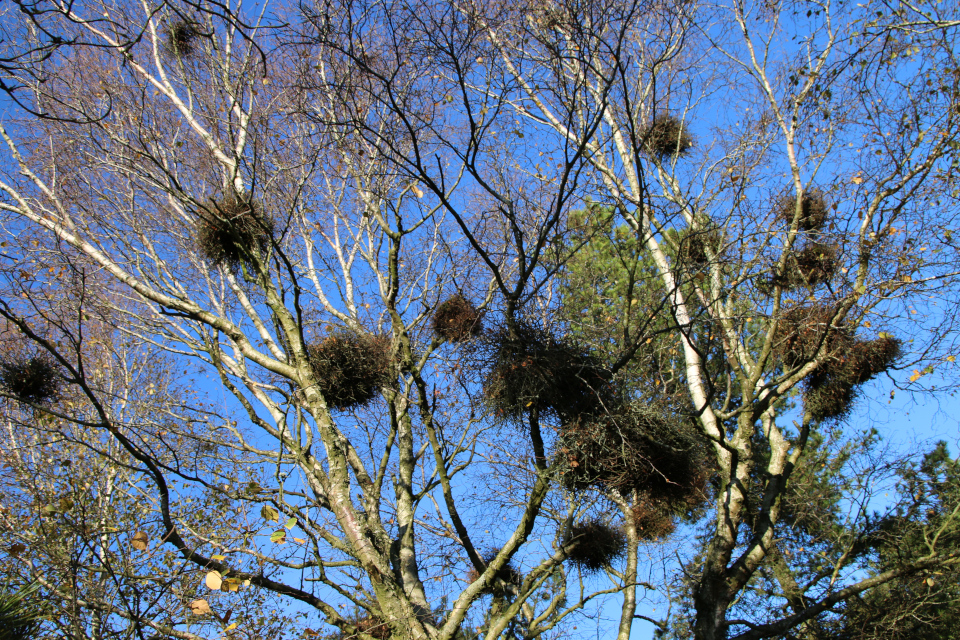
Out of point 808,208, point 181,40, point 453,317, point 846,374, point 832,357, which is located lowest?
point 832,357

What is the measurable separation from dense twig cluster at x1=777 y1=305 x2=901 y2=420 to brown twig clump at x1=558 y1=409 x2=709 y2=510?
1491mm

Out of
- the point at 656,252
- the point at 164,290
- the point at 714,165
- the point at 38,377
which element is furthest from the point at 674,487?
the point at 38,377

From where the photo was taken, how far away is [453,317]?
4586 mm

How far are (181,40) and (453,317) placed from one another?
10.9 ft

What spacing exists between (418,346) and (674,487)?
84.4 inches

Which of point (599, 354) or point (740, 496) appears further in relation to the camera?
point (740, 496)

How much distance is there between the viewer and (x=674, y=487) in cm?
368

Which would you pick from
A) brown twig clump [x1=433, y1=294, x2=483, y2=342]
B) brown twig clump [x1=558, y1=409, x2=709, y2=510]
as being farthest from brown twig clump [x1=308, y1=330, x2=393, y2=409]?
brown twig clump [x1=558, y1=409, x2=709, y2=510]

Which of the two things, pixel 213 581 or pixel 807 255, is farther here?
pixel 807 255

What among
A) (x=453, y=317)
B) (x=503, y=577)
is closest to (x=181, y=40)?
(x=453, y=317)

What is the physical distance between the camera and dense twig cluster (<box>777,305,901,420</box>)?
178 inches

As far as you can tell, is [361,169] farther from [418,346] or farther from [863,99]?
[863,99]

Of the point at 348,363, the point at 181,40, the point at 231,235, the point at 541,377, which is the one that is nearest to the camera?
the point at 541,377

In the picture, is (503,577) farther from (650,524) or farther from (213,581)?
(213,581)
